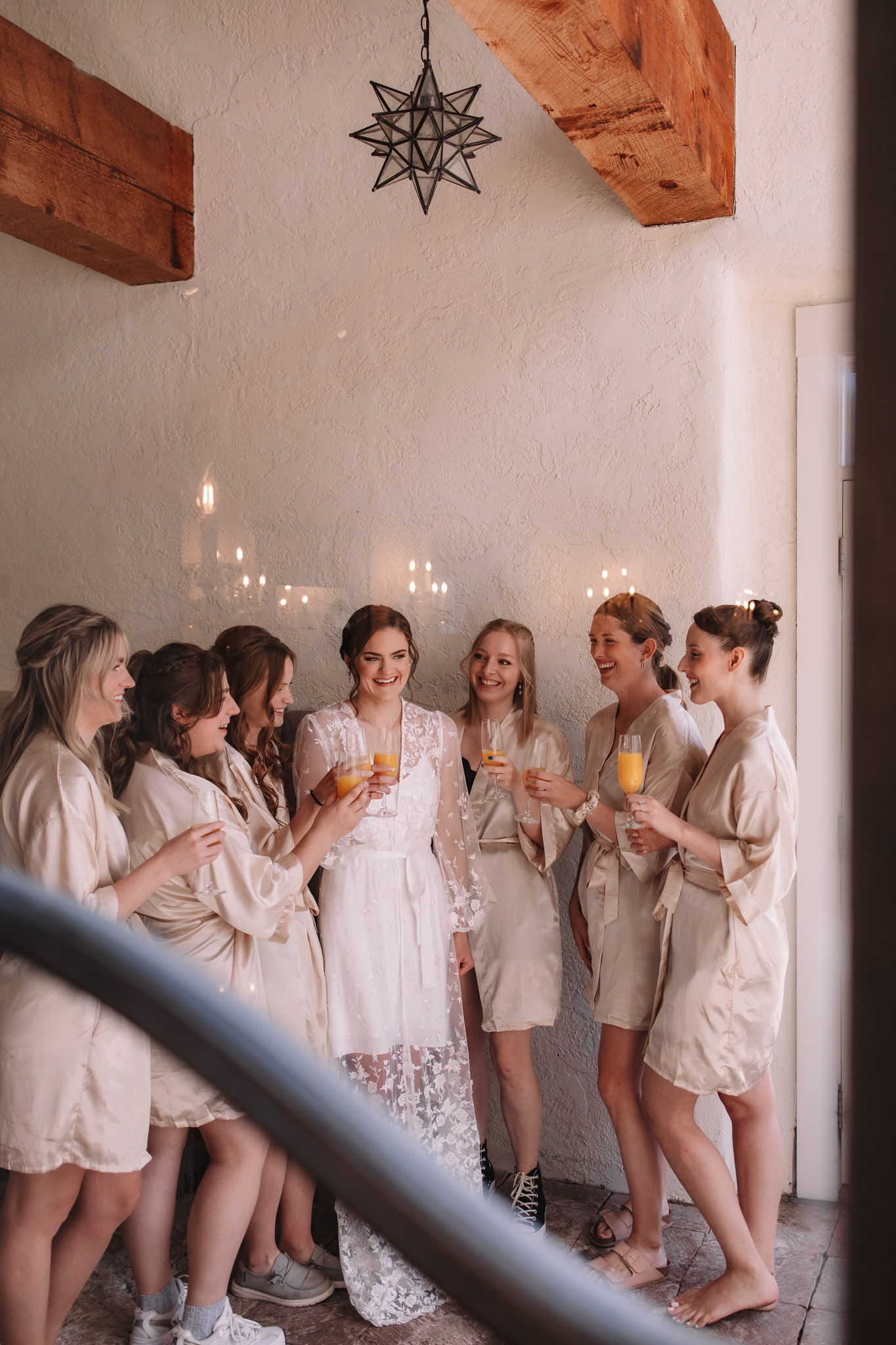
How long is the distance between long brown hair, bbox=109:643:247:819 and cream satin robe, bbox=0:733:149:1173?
256 mm

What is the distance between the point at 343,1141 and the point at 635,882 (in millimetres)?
2640

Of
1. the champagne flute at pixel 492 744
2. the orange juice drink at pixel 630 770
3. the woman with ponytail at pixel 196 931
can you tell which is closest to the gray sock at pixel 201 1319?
the woman with ponytail at pixel 196 931

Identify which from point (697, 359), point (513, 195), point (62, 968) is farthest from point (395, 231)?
point (62, 968)

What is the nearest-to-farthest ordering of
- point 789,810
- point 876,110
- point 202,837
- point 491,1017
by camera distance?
1. point 876,110
2. point 202,837
3. point 789,810
4. point 491,1017

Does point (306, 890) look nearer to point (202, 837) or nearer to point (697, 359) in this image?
point (202, 837)

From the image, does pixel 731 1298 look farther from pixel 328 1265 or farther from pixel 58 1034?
pixel 58 1034

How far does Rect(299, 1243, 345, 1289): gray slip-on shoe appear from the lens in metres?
2.62

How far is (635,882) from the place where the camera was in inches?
107

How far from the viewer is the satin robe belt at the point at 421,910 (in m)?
2.66

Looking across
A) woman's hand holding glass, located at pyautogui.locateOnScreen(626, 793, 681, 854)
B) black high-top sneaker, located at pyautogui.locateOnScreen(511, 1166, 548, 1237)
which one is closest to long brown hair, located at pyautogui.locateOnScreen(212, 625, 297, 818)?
woman's hand holding glass, located at pyautogui.locateOnScreen(626, 793, 681, 854)

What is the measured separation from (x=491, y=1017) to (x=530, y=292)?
205 centimetres

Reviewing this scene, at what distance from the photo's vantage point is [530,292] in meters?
3.17

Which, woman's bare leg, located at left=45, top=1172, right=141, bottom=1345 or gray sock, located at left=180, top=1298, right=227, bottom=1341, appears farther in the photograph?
gray sock, located at left=180, top=1298, right=227, bottom=1341

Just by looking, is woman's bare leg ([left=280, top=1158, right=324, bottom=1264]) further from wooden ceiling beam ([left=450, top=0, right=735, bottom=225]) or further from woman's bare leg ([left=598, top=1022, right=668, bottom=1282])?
wooden ceiling beam ([left=450, top=0, right=735, bottom=225])
